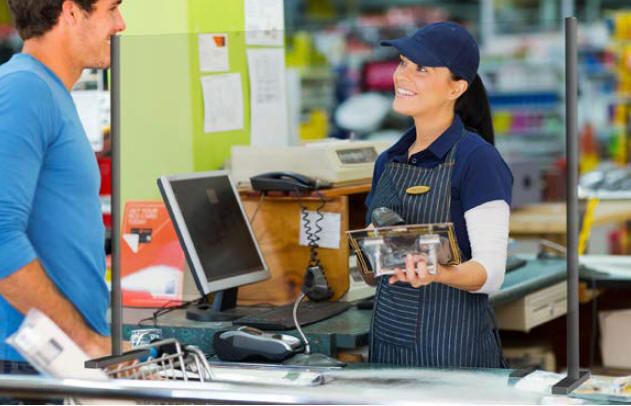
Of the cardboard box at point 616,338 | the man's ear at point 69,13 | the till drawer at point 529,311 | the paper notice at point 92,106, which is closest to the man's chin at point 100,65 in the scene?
the man's ear at point 69,13

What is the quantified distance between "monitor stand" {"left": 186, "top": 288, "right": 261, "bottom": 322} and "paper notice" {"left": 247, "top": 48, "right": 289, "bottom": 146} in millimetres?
720

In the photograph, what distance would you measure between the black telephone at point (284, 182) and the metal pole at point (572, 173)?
1.33 meters

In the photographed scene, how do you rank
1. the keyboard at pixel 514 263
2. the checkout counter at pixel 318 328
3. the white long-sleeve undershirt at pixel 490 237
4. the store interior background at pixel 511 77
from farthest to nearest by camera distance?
the store interior background at pixel 511 77
the keyboard at pixel 514 263
the checkout counter at pixel 318 328
the white long-sleeve undershirt at pixel 490 237

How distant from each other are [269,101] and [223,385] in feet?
7.28

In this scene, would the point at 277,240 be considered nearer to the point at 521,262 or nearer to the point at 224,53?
the point at 224,53

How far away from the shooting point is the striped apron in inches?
105

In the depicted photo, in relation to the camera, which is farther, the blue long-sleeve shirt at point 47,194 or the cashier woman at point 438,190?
the cashier woman at point 438,190

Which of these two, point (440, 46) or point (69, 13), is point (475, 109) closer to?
point (440, 46)

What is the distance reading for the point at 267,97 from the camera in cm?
387

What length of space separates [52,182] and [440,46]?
3.27ft

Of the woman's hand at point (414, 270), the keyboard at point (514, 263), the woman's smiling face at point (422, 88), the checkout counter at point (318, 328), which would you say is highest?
the woman's smiling face at point (422, 88)

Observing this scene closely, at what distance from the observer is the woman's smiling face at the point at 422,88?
269cm

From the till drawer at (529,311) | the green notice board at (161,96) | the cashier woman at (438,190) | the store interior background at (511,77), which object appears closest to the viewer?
the cashier woman at (438,190)

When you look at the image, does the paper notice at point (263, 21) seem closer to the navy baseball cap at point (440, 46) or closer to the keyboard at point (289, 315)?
the keyboard at point (289, 315)
